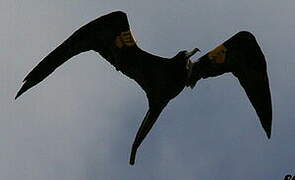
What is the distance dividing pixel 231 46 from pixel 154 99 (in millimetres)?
2070

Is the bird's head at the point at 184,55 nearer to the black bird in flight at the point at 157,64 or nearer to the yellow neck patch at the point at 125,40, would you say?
the black bird in flight at the point at 157,64

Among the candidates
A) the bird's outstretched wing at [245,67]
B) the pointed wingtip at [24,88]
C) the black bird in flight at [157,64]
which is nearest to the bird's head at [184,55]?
the black bird in flight at [157,64]

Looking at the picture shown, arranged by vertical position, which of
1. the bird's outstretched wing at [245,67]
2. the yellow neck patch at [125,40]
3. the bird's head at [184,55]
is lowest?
the bird's outstretched wing at [245,67]

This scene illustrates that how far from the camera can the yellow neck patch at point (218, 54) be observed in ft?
70.3

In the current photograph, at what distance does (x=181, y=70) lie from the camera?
67.3 feet

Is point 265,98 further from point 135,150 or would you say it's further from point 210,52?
point 135,150

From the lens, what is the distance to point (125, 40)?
2097 centimetres

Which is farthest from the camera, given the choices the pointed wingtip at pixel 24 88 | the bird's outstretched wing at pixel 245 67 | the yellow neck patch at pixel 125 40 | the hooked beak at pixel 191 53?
the bird's outstretched wing at pixel 245 67

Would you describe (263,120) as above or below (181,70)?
below

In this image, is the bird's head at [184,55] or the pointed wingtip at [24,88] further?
the bird's head at [184,55]

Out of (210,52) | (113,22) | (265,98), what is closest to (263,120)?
(265,98)

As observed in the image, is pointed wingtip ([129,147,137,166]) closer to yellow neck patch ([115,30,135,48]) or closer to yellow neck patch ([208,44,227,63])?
yellow neck patch ([115,30,135,48])

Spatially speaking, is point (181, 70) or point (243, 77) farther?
point (243, 77)

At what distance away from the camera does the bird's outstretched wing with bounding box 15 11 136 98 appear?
2058 centimetres
